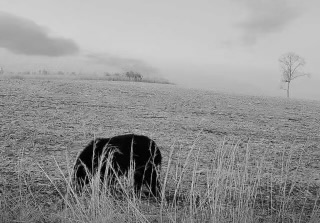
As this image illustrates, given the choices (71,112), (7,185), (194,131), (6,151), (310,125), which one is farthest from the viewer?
(310,125)

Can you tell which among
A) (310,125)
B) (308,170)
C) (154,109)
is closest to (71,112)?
(154,109)

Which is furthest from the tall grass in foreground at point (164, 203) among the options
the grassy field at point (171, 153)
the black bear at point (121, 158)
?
the black bear at point (121, 158)

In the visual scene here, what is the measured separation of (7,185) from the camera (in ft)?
15.8

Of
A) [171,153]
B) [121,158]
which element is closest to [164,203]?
[121,158]

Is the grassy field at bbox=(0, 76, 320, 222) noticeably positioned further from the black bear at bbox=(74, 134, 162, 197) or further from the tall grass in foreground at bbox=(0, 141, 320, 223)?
the black bear at bbox=(74, 134, 162, 197)

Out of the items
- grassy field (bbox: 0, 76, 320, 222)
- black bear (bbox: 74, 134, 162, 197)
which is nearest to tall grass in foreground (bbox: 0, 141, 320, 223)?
grassy field (bbox: 0, 76, 320, 222)

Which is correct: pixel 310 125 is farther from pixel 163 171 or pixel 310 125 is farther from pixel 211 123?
pixel 163 171

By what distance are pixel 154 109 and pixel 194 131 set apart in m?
2.98

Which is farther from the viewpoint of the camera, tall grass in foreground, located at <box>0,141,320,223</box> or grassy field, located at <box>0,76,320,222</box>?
grassy field, located at <box>0,76,320,222</box>

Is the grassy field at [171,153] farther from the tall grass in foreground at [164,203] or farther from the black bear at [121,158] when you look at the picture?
the black bear at [121,158]

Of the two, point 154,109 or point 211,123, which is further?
point 154,109

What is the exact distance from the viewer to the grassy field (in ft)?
12.9

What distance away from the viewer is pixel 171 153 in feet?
12.1

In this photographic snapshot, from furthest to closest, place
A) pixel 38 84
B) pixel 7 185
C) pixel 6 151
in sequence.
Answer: pixel 38 84 < pixel 6 151 < pixel 7 185
